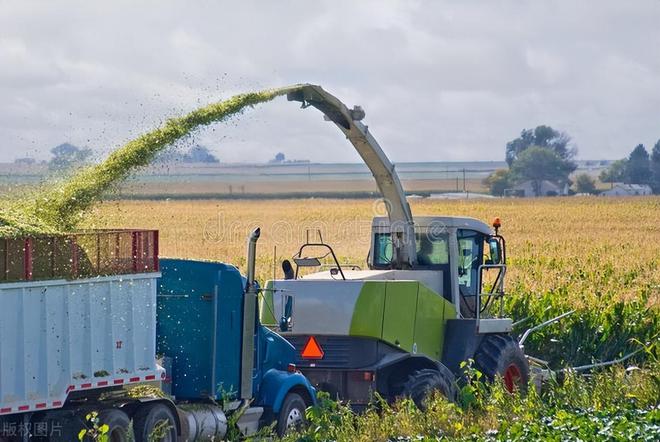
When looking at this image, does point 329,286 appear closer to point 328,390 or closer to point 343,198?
point 328,390

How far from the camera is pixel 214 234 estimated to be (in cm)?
4941

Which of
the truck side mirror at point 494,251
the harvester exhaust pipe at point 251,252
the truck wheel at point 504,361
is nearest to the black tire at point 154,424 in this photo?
the harvester exhaust pipe at point 251,252

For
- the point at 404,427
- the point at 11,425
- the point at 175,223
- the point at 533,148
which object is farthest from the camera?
the point at 533,148

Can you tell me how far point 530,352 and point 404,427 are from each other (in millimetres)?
8576

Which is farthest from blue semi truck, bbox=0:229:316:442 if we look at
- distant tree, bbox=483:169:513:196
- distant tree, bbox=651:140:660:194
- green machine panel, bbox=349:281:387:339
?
distant tree, bbox=651:140:660:194

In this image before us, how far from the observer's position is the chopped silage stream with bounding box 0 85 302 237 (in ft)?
34.9

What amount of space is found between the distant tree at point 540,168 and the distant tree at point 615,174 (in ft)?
13.0

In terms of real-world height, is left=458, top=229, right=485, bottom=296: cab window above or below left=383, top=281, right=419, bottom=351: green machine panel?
above

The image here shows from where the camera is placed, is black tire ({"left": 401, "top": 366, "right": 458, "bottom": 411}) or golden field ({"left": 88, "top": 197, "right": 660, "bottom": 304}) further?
golden field ({"left": 88, "top": 197, "right": 660, "bottom": 304})

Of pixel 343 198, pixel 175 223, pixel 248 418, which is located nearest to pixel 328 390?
pixel 248 418

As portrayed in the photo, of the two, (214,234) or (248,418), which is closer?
(248,418)

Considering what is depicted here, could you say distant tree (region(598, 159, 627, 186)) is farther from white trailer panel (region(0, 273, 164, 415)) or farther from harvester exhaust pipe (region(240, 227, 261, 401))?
white trailer panel (region(0, 273, 164, 415))

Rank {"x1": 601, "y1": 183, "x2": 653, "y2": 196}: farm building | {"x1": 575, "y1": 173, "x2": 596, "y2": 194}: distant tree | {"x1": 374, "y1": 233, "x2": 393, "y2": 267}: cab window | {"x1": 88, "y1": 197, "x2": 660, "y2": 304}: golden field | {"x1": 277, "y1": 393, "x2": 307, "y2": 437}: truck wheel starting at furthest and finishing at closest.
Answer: {"x1": 575, "y1": 173, "x2": 596, "y2": 194}: distant tree
{"x1": 601, "y1": 183, "x2": 653, "y2": 196}: farm building
{"x1": 88, "y1": 197, "x2": 660, "y2": 304}: golden field
{"x1": 374, "y1": 233, "x2": 393, "y2": 267}: cab window
{"x1": 277, "y1": 393, "x2": 307, "y2": 437}: truck wheel

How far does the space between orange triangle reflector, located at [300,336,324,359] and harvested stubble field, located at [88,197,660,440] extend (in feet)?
3.36
